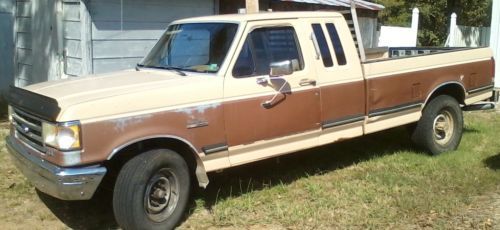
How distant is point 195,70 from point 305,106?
1168mm

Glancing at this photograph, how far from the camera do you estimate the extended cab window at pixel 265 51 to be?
5.48 m

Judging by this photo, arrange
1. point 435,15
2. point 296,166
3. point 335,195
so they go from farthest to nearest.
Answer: point 435,15 → point 296,166 → point 335,195

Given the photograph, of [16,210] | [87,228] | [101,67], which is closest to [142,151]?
[87,228]

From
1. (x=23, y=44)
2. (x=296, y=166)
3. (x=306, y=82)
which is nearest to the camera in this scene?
(x=306, y=82)

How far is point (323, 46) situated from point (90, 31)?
4445mm

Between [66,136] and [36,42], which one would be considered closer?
[66,136]

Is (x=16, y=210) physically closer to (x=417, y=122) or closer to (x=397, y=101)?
(x=397, y=101)

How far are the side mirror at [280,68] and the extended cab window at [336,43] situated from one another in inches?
37.1

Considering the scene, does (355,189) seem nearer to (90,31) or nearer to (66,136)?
(66,136)

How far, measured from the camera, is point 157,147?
4.94 metres

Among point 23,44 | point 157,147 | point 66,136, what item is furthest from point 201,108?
point 23,44

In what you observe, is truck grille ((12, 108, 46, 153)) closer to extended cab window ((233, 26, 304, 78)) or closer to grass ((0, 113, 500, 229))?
grass ((0, 113, 500, 229))

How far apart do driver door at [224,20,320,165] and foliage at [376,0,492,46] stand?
19.1m

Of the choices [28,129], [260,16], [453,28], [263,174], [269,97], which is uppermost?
[453,28]
